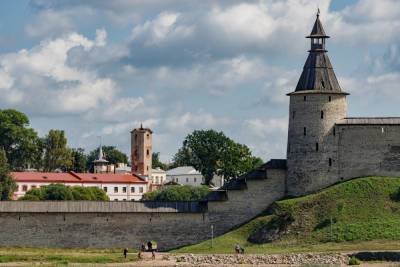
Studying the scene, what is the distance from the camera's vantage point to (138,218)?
63781 millimetres

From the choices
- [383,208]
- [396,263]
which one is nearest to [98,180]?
[383,208]

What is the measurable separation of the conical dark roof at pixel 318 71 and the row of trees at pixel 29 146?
49.8 m

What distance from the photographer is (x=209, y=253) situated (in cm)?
5809

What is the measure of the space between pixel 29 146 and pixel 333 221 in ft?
190

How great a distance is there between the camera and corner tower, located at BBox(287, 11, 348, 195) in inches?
2569

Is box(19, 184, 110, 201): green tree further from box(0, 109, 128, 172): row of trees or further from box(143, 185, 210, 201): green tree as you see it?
box(0, 109, 128, 172): row of trees

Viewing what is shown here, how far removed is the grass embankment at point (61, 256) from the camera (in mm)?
53688

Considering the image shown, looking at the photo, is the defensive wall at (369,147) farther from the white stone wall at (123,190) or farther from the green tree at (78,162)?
the green tree at (78,162)

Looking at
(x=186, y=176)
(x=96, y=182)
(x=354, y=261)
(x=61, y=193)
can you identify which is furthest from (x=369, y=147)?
(x=186, y=176)

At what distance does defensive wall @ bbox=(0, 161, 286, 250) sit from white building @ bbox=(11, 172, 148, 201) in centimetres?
4306

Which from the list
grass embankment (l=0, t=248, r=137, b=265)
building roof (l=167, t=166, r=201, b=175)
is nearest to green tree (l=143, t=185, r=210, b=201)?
grass embankment (l=0, t=248, r=137, b=265)

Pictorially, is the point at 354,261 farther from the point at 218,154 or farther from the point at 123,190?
the point at 123,190

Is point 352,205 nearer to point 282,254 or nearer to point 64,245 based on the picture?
point 282,254

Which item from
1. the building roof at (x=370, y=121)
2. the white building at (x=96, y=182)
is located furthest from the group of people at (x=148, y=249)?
the white building at (x=96, y=182)
